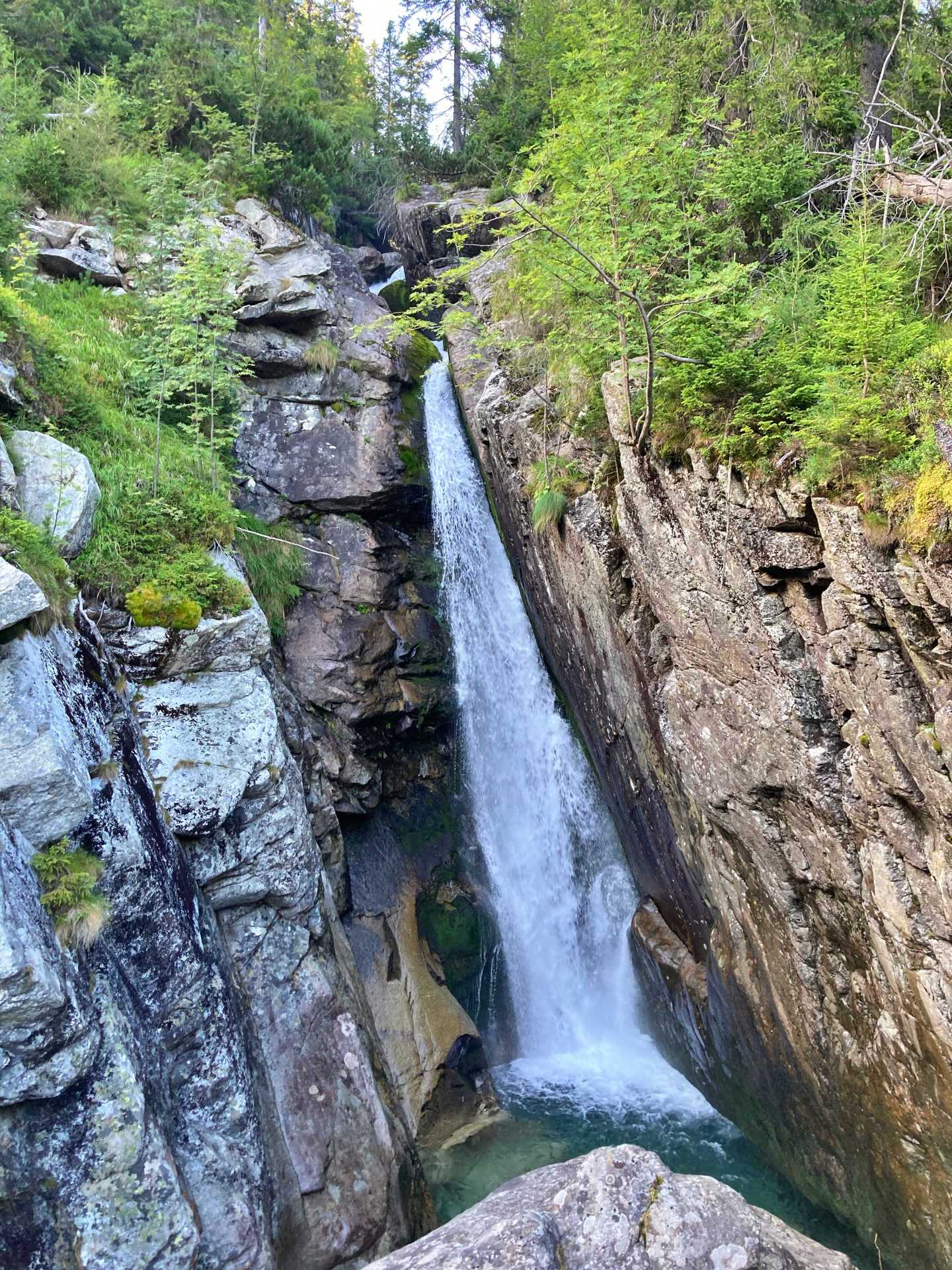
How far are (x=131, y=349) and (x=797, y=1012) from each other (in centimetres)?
1264

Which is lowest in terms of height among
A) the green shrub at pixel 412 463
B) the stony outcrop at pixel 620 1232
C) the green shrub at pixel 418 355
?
the stony outcrop at pixel 620 1232

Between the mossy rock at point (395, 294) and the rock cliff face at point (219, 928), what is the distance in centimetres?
834

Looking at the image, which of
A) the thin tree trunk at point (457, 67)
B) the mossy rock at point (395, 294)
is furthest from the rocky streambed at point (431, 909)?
the thin tree trunk at point (457, 67)

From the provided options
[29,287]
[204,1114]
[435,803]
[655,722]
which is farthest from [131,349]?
[204,1114]

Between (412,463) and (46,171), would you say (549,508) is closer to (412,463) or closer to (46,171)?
(412,463)

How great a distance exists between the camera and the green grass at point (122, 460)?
7.50 m

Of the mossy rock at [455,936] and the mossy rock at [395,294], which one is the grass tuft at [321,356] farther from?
the mossy rock at [455,936]

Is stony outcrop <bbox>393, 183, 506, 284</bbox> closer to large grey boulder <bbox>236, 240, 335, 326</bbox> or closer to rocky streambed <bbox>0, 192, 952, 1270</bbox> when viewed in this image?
large grey boulder <bbox>236, 240, 335, 326</bbox>

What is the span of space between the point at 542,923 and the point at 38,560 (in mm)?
8602

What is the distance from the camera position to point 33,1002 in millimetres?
4348

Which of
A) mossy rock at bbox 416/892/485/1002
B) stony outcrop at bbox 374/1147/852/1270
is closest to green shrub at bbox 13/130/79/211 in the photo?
mossy rock at bbox 416/892/485/1002

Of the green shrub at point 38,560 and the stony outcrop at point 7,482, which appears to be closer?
the green shrub at point 38,560

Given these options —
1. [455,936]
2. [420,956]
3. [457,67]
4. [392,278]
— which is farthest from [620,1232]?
[457,67]

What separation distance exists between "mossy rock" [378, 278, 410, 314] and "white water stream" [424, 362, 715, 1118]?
7.87 meters
